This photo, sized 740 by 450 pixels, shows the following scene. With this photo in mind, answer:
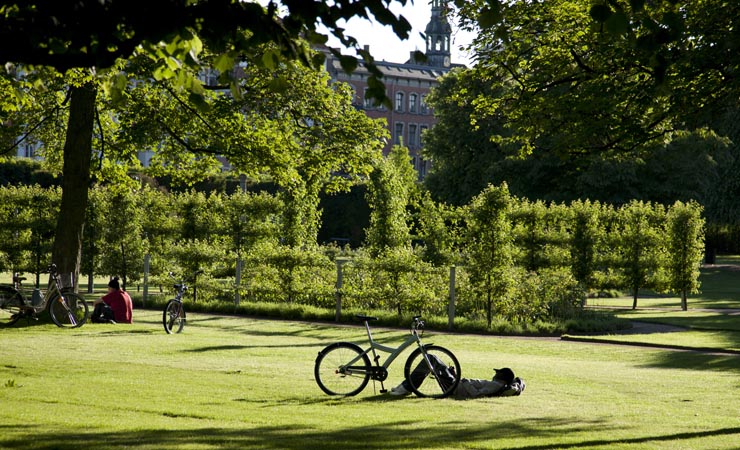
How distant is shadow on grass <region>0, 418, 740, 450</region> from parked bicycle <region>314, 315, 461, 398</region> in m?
1.79

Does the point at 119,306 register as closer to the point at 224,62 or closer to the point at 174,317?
the point at 174,317

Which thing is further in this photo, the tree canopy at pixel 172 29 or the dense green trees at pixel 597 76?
the dense green trees at pixel 597 76

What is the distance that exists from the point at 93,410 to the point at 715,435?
5740 mm

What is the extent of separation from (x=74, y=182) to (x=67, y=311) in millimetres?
2558

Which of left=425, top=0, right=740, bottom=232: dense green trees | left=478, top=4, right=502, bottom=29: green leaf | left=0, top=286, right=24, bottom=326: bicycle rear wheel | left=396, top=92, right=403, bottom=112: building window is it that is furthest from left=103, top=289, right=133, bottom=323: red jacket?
→ left=396, top=92, right=403, bottom=112: building window

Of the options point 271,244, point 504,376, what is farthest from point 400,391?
point 271,244

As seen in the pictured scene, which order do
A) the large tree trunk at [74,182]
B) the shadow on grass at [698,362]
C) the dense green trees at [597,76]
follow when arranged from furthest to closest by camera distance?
the large tree trunk at [74,182]
the shadow on grass at [698,362]
the dense green trees at [597,76]

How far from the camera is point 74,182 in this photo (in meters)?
19.2

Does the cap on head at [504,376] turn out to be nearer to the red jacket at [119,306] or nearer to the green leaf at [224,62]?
the green leaf at [224,62]

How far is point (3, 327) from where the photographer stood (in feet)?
60.3

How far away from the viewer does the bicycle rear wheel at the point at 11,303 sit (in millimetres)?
18609

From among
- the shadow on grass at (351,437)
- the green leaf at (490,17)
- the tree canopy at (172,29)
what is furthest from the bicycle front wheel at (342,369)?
the green leaf at (490,17)

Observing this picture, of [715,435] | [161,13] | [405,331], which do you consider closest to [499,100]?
[405,331]

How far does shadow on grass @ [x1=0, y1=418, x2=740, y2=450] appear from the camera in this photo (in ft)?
24.3
